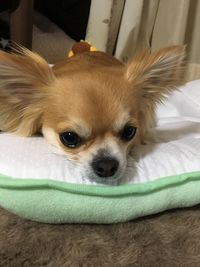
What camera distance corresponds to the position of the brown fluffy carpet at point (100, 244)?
101 cm

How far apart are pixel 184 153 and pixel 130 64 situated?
1.10ft

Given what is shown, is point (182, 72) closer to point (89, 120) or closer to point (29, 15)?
point (89, 120)

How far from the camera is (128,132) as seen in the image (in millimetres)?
1281

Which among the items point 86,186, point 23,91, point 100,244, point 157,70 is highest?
point 157,70

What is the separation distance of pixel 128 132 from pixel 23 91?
1.12ft

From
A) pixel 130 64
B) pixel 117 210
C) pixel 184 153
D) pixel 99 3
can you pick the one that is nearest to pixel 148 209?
pixel 117 210

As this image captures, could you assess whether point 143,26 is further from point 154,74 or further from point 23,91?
point 23,91

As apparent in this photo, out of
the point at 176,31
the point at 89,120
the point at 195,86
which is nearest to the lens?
the point at 89,120

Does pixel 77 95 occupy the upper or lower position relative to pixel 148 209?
upper

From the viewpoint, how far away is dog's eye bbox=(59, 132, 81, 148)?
1218 millimetres

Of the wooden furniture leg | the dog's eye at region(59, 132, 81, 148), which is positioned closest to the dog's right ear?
the dog's eye at region(59, 132, 81, 148)

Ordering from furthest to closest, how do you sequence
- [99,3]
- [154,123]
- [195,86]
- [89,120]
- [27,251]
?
[99,3] → [195,86] → [154,123] → [89,120] → [27,251]

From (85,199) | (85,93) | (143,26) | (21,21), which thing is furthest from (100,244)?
(143,26)

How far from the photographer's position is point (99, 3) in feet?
7.37
